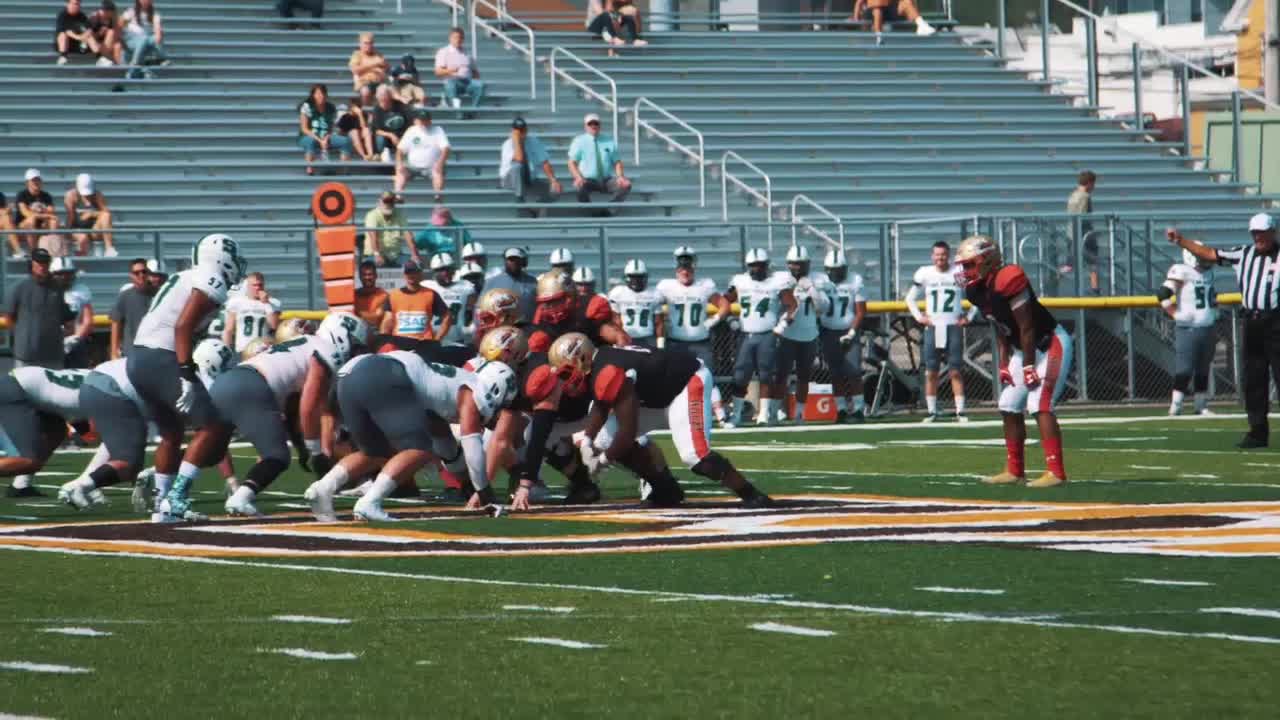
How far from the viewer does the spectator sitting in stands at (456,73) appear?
28.3 meters

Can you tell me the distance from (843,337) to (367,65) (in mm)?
7587

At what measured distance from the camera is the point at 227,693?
19.5ft

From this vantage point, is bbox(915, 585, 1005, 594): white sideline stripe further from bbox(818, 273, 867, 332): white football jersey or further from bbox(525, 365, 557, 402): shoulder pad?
bbox(818, 273, 867, 332): white football jersey

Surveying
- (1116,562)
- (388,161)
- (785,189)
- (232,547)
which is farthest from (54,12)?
(1116,562)

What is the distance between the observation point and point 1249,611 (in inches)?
283

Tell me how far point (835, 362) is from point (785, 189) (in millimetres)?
5574

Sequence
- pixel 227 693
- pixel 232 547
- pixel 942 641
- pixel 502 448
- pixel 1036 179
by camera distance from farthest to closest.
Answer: pixel 1036 179, pixel 502 448, pixel 232 547, pixel 942 641, pixel 227 693

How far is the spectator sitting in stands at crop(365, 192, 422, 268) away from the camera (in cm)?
2280

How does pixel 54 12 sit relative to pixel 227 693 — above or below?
above

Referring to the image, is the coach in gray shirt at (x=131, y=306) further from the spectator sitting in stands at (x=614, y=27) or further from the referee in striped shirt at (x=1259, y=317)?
the spectator sitting in stands at (x=614, y=27)

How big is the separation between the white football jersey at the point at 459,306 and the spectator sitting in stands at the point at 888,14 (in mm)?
14939

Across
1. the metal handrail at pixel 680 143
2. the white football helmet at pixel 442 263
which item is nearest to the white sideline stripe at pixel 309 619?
the white football helmet at pixel 442 263

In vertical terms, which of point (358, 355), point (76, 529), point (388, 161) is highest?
point (388, 161)

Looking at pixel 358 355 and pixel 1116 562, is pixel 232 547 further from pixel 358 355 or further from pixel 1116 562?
pixel 1116 562
